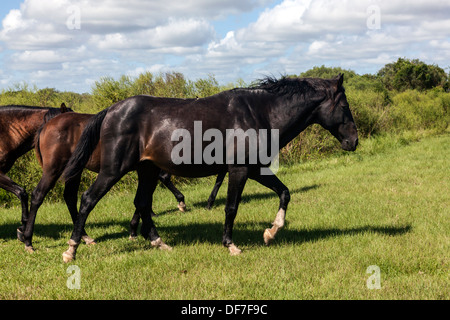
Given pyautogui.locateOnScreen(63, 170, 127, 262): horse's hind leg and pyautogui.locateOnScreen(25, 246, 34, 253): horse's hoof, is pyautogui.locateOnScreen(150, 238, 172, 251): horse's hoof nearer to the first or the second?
pyautogui.locateOnScreen(63, 170, 127, 262): horse's hind leg

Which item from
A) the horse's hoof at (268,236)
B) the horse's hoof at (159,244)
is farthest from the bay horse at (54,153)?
the horse's hoof at (268,236)

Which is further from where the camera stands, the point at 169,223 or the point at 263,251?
the point at 169,223

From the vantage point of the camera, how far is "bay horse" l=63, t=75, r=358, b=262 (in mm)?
5273

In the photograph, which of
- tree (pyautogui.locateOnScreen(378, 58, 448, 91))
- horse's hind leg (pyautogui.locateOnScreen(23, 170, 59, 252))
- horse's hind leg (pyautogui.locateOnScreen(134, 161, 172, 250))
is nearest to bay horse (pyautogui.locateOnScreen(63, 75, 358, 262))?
horse's hind leg (pyautogui.locateOnScreen(134, 161, 172, 250))

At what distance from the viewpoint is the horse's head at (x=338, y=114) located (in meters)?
5.60

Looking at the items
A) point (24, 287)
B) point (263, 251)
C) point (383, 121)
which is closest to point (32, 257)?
point (24, 287)

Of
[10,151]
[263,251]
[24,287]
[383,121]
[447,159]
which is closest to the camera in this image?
[24,287]

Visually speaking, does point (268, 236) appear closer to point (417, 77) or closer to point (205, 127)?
point (205, 127)

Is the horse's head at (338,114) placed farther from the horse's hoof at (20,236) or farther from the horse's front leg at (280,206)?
the horse's hoof at (20,236)

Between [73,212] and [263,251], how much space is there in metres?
3.21

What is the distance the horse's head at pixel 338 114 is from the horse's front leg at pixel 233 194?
1323 mm
